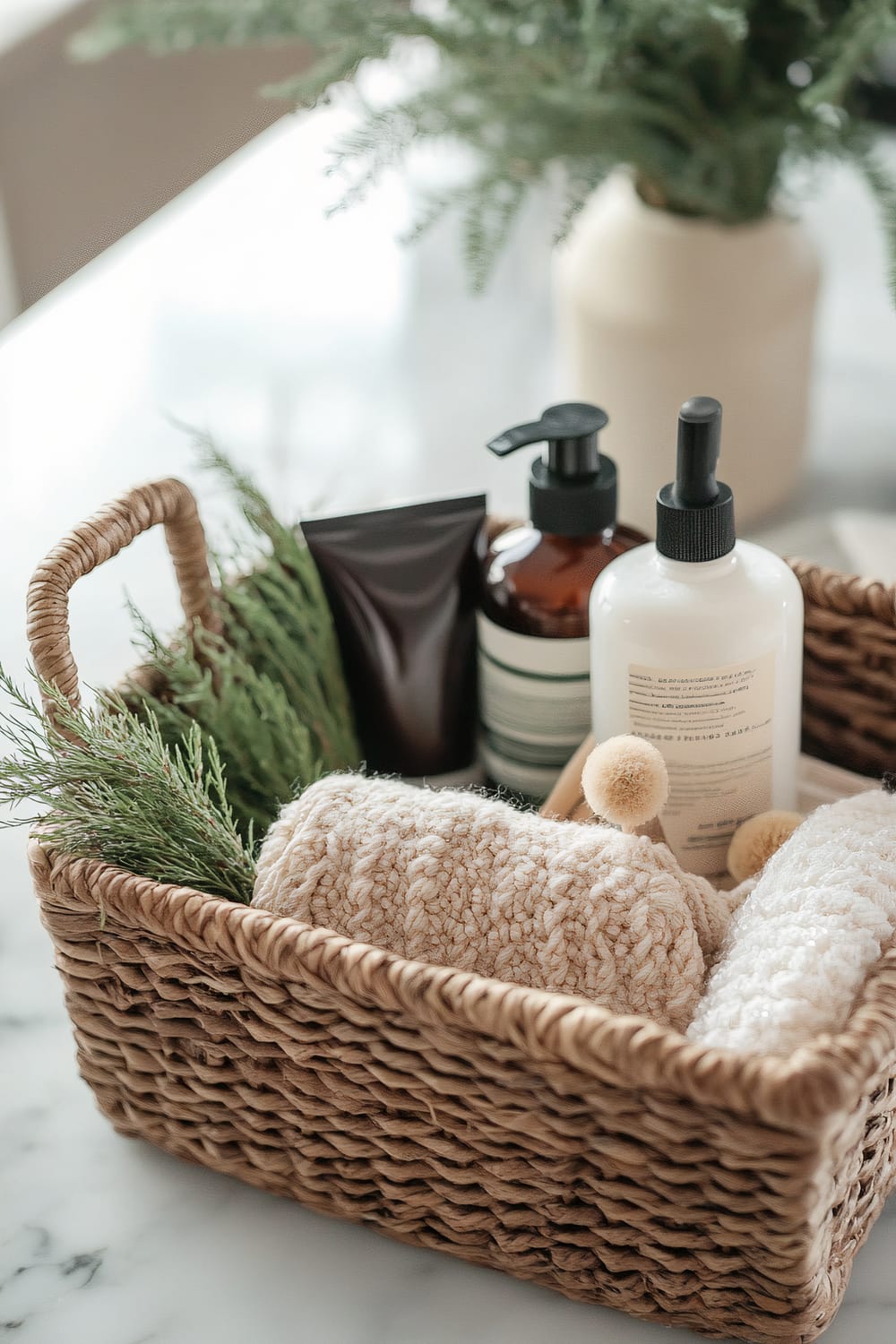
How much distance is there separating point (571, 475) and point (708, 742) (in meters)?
0.11

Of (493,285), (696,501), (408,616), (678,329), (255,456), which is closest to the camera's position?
(696,501)

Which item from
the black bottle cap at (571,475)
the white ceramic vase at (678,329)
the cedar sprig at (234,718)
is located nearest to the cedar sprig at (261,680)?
the cedar sprig at (234,718)

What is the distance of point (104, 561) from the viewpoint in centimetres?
47

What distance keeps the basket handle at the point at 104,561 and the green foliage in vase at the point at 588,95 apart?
219mm

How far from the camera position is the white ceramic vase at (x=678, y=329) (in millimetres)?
721

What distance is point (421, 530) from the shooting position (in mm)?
556

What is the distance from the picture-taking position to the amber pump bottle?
1.66 feet

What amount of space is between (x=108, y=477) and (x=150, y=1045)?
0.50m

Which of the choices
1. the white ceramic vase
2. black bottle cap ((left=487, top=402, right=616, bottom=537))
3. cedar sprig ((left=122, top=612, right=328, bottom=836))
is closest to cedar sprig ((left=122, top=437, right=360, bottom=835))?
cedar sprig ((left=122, top=612, right=328, bottom=836))

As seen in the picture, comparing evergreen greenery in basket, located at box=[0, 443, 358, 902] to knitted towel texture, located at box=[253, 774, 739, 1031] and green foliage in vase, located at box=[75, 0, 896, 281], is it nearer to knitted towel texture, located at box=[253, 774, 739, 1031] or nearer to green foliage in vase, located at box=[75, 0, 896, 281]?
knitted towel texture, located at box=[253, 774, 739, 1031]

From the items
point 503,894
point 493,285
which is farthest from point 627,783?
point 493,285

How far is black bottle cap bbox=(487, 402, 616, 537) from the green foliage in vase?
20 cm

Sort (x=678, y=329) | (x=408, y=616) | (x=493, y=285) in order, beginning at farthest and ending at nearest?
(x=493, y=285), (x=678, y=329), (x=408, y=616)

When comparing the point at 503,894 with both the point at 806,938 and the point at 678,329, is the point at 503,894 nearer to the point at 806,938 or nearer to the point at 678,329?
the point at 806,938
